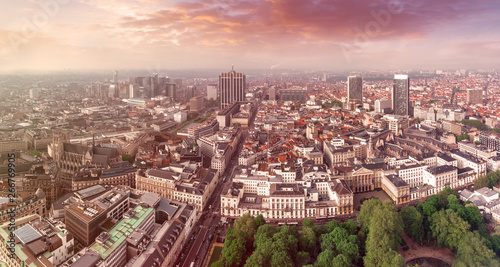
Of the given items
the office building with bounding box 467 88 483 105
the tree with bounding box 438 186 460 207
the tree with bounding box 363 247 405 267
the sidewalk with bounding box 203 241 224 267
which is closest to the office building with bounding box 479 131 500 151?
the tree with bounding box 438 186 460 207

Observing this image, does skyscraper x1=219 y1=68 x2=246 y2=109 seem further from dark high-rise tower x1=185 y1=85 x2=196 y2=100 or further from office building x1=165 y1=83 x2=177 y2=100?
dark high-rise tower x1=185 y1=85 x2=196 y2=100

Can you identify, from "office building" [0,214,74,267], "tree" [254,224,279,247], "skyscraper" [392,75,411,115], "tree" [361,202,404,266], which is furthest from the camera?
"skyscraper" [392,75,411,115]

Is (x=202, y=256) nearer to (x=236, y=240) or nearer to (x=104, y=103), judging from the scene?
(x=236, y=240)

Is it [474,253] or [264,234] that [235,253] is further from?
[474,253]

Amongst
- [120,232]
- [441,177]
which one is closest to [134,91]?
[120,232]

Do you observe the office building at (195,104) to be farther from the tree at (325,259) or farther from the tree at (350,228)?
the tree at (325,259)
